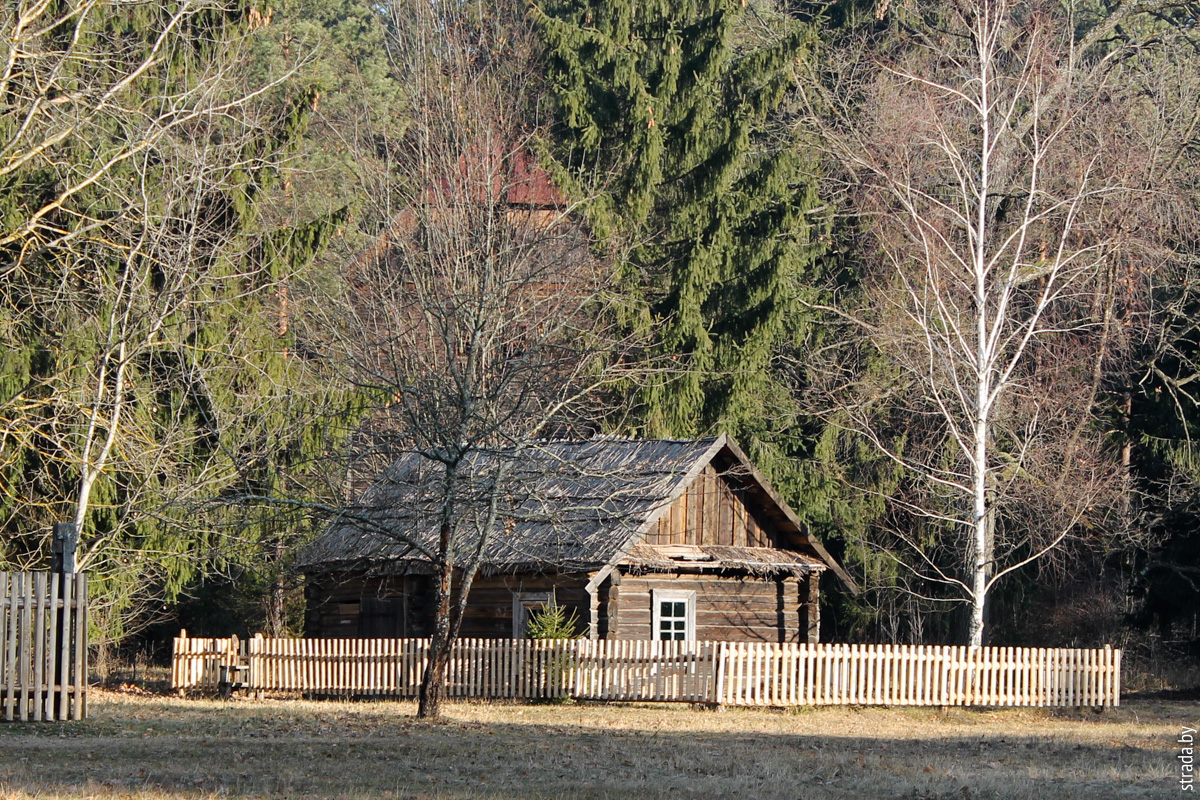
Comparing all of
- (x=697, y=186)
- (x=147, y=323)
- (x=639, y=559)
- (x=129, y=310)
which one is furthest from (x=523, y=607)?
(x=697, y=186)

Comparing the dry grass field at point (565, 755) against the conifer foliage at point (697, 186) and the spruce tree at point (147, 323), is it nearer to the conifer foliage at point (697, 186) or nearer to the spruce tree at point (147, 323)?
the spruce tree at point (147, 323)

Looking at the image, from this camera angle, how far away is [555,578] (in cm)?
2772

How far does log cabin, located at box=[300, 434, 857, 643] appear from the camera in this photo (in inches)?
1060

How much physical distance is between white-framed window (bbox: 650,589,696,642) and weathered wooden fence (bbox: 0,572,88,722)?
14017 mm

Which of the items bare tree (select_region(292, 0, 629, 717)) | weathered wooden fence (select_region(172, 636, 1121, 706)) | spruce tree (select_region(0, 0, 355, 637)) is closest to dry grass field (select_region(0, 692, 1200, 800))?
weathered wooden fence (select_region(172, 636, 1121, 706))

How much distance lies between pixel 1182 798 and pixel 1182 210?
23629mm

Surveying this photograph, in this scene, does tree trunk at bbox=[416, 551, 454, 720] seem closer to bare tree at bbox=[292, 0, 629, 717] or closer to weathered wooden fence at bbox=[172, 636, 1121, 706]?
bare tree at bbox=[292, 0, 629, 717]

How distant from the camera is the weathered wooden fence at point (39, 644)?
52.7 feet

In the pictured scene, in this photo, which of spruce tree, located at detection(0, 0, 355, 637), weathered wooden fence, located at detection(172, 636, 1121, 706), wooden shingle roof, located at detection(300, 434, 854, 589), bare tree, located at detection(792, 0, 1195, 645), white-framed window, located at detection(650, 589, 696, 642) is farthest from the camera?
white-framed window, located at detection(650, 589, 696, 642)

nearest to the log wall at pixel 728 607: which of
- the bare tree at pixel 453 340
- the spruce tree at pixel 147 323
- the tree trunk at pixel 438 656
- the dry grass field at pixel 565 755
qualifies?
the bare tree at pixel 453 340

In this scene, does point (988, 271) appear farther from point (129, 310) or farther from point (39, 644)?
point (39, 644)

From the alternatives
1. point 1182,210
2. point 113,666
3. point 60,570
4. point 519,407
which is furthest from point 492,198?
point 113,666

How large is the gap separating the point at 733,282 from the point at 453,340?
17677 millimetres

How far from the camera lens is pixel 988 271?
2891 centimetres
